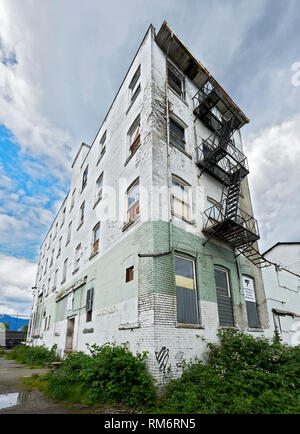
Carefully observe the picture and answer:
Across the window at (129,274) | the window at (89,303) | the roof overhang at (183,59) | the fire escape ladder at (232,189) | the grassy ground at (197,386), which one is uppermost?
the roof overhang at (183,59)

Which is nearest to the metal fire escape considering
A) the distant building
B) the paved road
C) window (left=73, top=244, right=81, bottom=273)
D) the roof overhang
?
the roof overhang

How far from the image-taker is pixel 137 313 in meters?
7.32

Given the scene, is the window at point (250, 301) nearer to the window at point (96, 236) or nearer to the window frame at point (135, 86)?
the window at point (96, 236)

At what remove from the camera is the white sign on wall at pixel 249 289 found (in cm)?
1093

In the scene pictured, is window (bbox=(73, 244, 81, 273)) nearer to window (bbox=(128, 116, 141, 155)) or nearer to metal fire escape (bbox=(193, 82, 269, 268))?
window (bbox=(128, 116, 141, 155))

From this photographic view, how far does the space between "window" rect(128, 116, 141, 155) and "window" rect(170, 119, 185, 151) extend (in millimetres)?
1613

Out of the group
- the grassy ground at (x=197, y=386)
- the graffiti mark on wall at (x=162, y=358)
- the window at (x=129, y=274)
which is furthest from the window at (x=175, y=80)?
A: the grassy ground at (x=197, y=386)

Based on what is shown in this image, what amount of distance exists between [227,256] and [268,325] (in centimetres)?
436

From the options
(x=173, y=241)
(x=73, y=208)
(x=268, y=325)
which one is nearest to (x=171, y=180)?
(x=173, y=241)

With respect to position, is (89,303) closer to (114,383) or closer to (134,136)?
(114,383)

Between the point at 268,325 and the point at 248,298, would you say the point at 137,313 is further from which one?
the point at 268,325

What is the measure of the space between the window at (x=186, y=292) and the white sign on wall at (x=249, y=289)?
153 inches

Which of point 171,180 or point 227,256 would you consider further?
point 227,256
